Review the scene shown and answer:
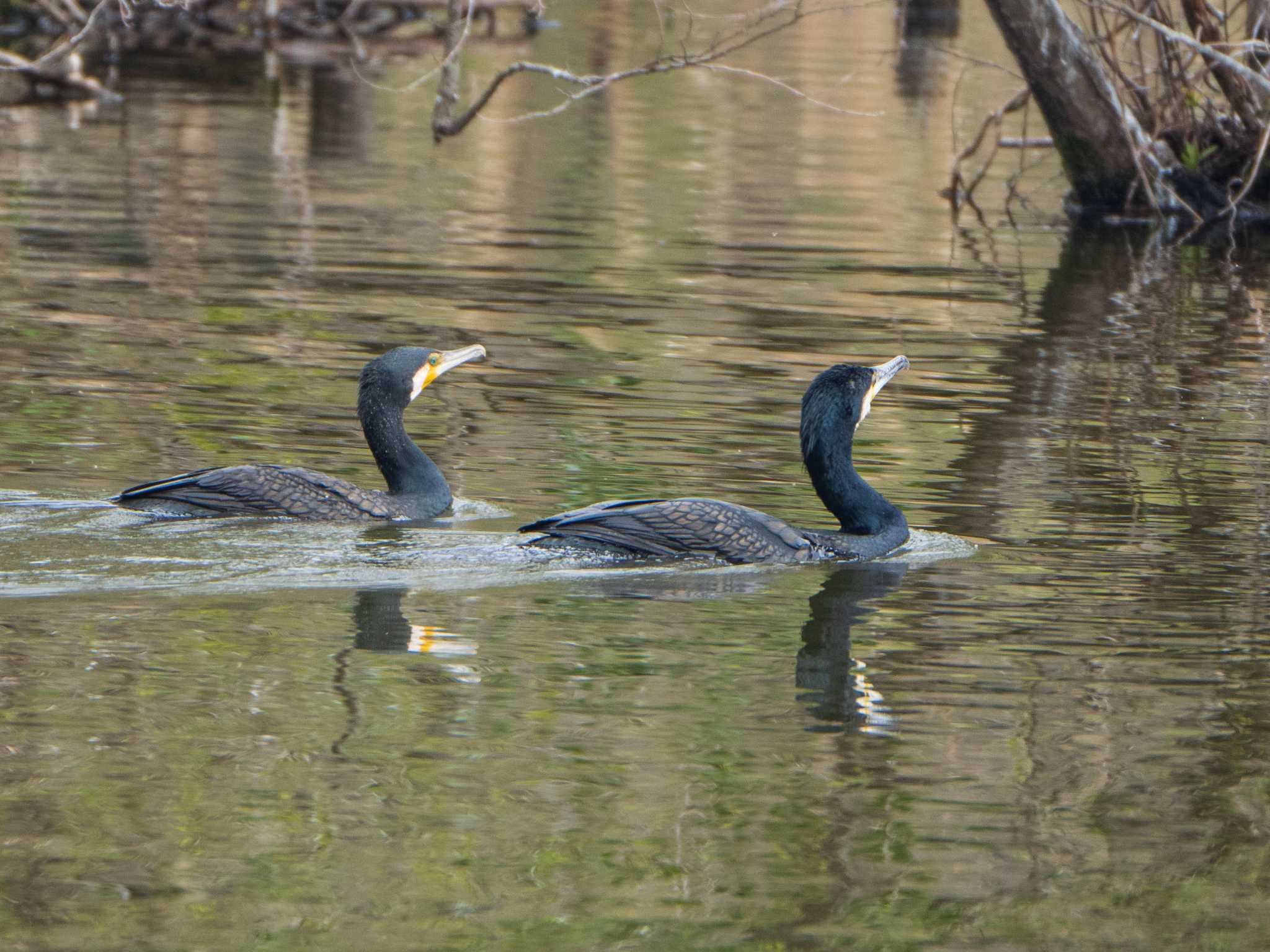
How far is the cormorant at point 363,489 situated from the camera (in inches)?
367


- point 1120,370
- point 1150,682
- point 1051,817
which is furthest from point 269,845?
point 1120,370

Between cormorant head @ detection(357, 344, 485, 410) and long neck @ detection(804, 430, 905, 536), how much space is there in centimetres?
176

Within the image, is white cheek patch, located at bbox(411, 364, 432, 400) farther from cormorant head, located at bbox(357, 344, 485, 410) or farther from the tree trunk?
the tree trunk

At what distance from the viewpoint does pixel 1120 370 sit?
14.5 m

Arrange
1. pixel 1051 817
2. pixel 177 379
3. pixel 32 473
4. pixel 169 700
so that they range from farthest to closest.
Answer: pixel 177 379 → pixel 32 473 → pixel 169 700 → pixel 1051 817

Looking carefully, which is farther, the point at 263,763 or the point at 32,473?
the point at 32,473

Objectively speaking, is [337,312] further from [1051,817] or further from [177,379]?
[1051,817]

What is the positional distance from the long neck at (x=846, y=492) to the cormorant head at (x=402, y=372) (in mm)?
1758

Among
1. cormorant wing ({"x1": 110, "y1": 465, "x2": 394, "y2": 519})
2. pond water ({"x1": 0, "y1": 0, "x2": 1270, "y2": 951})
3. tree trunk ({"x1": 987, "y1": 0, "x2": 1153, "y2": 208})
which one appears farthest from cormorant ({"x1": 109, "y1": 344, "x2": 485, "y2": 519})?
tree trunk ({"x1": 987, "y1": 0, "x2": 1153, "y2": 208})

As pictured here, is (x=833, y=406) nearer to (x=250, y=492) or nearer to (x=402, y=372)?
(x=402, y=372)

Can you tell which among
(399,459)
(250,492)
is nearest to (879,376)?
(399,459)

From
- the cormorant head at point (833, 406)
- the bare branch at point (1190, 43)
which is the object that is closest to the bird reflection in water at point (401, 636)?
the cormorant head at point (833, 406)

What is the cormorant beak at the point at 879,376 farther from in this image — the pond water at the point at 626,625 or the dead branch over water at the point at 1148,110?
the dead branch over water at the point at 1148,110

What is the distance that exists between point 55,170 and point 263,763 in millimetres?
18311
